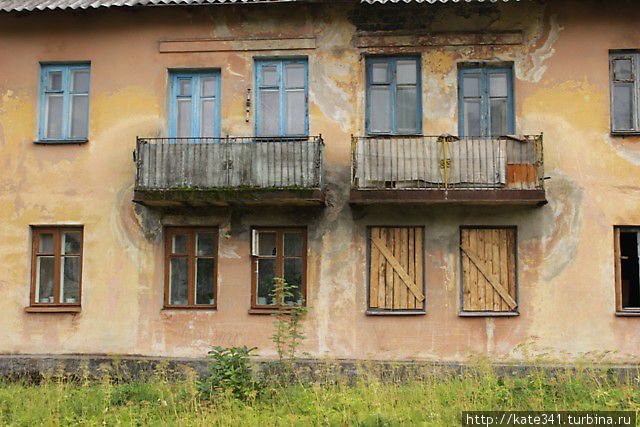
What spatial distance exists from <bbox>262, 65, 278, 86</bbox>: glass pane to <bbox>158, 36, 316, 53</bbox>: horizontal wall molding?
366 mm

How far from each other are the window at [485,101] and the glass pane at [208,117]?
477cm

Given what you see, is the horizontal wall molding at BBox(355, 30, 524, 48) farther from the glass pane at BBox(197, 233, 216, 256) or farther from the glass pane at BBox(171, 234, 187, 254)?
the glass pane at BBox(171, 234, 187, 254)

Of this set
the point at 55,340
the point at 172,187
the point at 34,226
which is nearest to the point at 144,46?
the point at 172,187

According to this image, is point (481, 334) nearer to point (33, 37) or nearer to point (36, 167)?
point (36, 167)

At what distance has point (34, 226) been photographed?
1323 cm

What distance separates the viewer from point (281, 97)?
13.1 metres

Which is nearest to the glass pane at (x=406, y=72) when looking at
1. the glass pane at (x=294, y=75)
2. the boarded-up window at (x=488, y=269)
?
the glass pane at (x=294, y=75)

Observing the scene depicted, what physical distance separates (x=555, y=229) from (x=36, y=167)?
10.0 m

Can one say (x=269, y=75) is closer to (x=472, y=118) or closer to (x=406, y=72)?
(x=406, y=72)

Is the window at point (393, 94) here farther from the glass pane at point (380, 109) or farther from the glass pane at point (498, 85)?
the glass pane at point (498, 85)

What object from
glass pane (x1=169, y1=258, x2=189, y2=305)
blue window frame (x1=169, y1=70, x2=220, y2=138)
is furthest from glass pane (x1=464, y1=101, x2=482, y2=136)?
glass pane (x1=169, y1=258, x2=189, y2=305)

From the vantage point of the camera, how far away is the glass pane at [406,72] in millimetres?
13023

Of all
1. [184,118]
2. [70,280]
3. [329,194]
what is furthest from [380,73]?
[70,280]

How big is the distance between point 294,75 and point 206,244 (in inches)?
146
